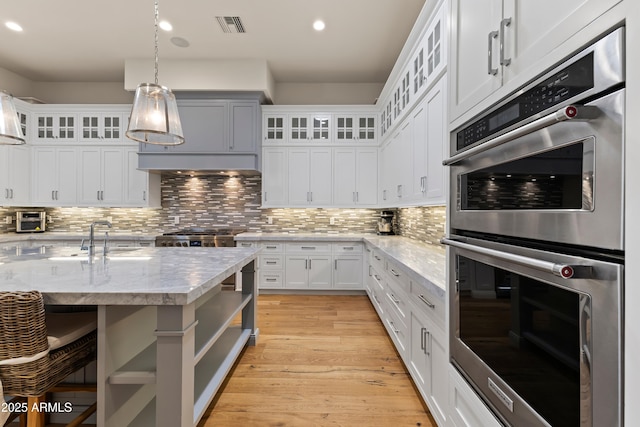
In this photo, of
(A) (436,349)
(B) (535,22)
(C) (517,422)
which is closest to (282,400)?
(A) (436,349)

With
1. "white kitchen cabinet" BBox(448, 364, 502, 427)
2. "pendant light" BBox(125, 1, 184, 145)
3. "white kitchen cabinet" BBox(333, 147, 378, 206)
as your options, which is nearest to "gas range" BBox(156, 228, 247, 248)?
"white kitchen cabinet" BBox(333, 147, 378, 206)

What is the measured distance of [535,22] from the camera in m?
0.84

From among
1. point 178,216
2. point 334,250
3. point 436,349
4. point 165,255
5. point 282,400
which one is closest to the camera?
point 436,349

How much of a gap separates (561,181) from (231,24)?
389 cm

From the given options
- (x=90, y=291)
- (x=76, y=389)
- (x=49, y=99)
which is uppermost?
(x=49, y=99)

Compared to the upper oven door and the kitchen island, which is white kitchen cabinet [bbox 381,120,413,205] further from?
the upper oven door

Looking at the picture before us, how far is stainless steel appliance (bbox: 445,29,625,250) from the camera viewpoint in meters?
0.61

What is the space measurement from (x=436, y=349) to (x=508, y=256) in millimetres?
1057

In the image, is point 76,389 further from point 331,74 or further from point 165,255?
point 331,74

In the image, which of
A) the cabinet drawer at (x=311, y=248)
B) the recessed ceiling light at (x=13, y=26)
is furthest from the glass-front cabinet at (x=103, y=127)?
the cabinet drawer at (x=311, y=248)

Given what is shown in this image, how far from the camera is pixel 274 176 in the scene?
4.81m

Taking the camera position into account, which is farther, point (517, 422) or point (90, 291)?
point (90, 291)

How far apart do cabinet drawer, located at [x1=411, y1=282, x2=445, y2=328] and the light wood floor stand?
683mm

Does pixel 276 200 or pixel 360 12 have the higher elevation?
pixel 360 12
